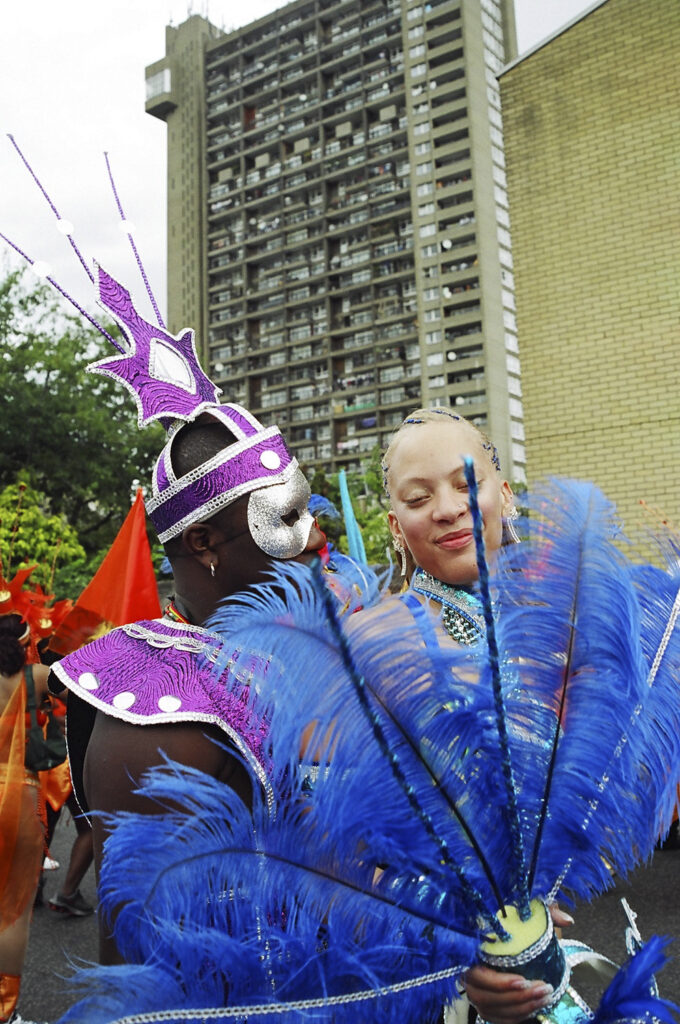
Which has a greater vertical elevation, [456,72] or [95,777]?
[456,72]

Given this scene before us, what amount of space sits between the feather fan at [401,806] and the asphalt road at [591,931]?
3309 millimetres

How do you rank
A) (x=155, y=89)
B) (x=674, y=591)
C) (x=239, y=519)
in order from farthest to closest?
(x=155, y=89), (x=239, y=519), (x=674, y=591)

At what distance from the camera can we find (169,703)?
1358 millimetres

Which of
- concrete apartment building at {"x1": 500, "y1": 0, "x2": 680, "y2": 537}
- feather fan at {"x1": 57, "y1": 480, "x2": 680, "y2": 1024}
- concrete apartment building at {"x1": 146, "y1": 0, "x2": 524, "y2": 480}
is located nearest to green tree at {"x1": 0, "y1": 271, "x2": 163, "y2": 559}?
concrete apartment building at {"x1": 500, "y1": 0, "x2": 680, "y2": 537}

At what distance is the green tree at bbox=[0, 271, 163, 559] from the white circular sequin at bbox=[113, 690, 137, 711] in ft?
71.8

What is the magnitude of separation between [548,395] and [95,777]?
777cm

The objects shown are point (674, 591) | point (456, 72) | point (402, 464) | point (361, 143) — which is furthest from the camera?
point (361, 143)

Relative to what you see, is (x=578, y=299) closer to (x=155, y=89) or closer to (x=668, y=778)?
(x=668, y=778)

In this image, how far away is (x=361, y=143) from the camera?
66.9 metres

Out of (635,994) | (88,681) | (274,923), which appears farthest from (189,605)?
(635,994)

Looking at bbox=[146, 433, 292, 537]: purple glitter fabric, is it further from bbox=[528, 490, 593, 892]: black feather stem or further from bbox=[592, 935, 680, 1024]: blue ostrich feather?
bbox=[592, 935, 680, 1024]: blue ostrich feather

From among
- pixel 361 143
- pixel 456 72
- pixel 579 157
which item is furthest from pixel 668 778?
pixel 361 143

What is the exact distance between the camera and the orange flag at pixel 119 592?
377cm

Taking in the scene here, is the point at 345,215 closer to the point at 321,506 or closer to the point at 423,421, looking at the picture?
the point at 321,506
